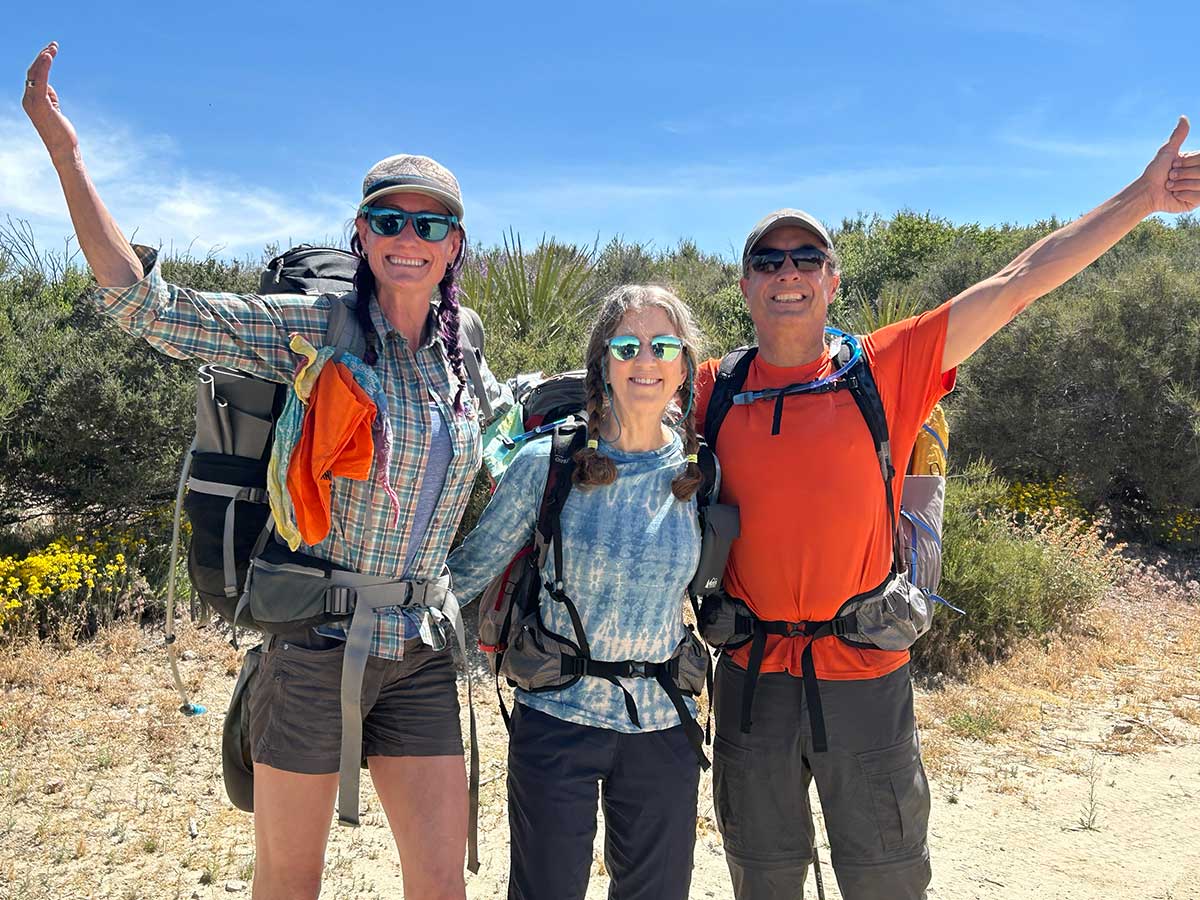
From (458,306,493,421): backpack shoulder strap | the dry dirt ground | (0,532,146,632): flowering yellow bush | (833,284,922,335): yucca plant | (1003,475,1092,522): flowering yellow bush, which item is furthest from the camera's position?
(1003,475,1092,522): flowering yellow bush

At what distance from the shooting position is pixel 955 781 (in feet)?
15.9

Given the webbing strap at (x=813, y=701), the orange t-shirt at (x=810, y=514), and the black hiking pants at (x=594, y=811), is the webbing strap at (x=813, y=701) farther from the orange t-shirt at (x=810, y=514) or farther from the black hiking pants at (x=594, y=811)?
the black hiking pants at (x=594, y=811)

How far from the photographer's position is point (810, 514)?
104 inches

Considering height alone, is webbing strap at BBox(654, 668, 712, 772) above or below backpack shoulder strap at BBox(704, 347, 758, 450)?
below

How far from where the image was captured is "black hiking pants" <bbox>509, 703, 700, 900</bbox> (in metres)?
2.29

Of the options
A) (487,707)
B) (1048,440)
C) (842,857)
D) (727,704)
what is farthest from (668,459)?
(1048,440)

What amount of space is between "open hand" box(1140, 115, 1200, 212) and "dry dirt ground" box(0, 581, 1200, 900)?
9.41 feet

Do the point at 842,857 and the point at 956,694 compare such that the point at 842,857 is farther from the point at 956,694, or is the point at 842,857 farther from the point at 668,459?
the point at 956,694

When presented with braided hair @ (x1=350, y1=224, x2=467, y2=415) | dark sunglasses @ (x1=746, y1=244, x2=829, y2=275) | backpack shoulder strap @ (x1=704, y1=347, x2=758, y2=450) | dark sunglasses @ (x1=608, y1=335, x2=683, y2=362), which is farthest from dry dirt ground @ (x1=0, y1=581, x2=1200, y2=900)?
dark sunglasses @ (x1=746, y1=244, x2=829, y2=275)

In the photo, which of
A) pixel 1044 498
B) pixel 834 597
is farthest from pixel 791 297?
pixel 1044 498

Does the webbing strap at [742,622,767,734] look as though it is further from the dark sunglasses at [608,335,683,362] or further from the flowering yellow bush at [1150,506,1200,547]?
the flowering yellow bush at [1150,506,1200,547]

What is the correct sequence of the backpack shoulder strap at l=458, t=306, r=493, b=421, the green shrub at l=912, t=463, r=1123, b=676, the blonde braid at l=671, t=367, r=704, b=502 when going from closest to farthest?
the blonde braid at l=671, t=367, r=704, b=502
the backpack shoulder strap at l=458, t=306, r=493, b=421
the green shrub at l=912, t=463, r=1123, b=676

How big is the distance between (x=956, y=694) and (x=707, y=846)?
2634 mm

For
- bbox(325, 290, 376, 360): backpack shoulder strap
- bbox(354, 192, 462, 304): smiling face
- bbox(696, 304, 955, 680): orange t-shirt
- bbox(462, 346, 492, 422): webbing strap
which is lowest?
bbox(696, 304, 955, 680): orange t-shirt
